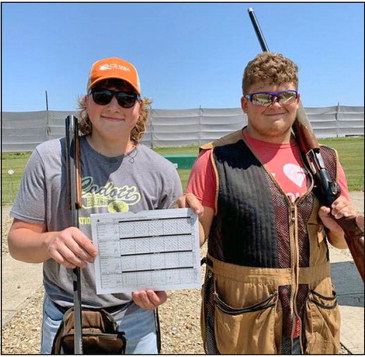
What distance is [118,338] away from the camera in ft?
6.39

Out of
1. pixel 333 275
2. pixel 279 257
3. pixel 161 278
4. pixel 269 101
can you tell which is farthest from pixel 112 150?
pixel 333 275

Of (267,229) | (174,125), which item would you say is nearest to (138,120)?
(267,229)

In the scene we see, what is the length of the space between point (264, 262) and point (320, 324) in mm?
442

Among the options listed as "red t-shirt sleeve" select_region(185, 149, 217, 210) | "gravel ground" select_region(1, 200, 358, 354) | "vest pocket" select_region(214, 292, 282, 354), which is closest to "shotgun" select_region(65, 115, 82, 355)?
"red t-shirt sleeve" select_region(185, 149, 217, 210)

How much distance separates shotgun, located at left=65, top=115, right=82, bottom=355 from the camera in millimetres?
1793

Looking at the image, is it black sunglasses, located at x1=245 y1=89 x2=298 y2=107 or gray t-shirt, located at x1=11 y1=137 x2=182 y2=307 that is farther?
black sunglasses, located at x1=245 y1=89 x2=298 y2=107

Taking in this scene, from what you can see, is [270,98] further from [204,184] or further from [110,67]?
[110,67]

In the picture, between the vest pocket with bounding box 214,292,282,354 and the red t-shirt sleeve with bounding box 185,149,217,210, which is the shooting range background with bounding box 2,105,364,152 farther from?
the vest pocket with bounding box 214,292,282,354

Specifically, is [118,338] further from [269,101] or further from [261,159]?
[269,101]

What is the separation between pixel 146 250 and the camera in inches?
74.2

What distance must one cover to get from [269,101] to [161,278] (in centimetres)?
98

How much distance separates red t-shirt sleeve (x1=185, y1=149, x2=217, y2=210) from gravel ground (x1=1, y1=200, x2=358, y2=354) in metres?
2.23

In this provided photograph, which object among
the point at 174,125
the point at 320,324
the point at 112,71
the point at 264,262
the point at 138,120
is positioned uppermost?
the point at 174,125

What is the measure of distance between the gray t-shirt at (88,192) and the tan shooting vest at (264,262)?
32cm
